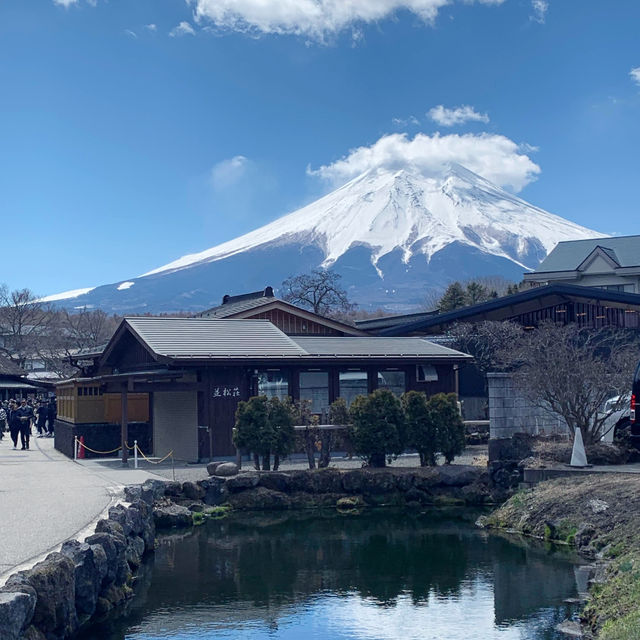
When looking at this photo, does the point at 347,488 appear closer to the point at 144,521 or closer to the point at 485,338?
the point at 144,521

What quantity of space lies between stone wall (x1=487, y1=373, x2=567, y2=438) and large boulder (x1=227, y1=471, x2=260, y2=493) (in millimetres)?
5206

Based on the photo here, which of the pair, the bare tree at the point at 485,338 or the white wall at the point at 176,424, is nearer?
the white wall at the point at 176,424

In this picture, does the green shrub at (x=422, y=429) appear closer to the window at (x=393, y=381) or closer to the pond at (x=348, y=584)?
the pond at (x=348, y=584)

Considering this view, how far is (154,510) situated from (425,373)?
10839 millimetres

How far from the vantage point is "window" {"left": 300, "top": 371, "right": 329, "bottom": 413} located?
78.0 ft

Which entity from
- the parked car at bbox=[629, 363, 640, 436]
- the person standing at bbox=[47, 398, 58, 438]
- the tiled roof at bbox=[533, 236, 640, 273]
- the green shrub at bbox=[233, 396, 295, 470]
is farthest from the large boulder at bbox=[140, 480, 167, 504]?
the tiled roof at bbox=[533, 236, 640, 273]

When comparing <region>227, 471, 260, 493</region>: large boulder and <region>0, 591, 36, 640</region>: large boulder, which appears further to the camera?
<region>227, 471, 260, 493</region>: large boulder

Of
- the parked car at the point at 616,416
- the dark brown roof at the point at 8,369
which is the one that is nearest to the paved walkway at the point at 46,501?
the parked car at the point at 616,416

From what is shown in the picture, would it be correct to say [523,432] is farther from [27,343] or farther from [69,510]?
[27,343]

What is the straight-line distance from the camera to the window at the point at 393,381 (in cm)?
2483

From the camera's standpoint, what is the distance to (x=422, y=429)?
19.6m

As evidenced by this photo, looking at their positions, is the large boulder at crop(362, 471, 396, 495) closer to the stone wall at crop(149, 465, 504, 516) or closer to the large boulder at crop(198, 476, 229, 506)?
the stone wall at crop(149, 465, 504, 516)

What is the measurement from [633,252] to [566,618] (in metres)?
35.7

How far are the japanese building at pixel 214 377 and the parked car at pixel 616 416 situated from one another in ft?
21.2
